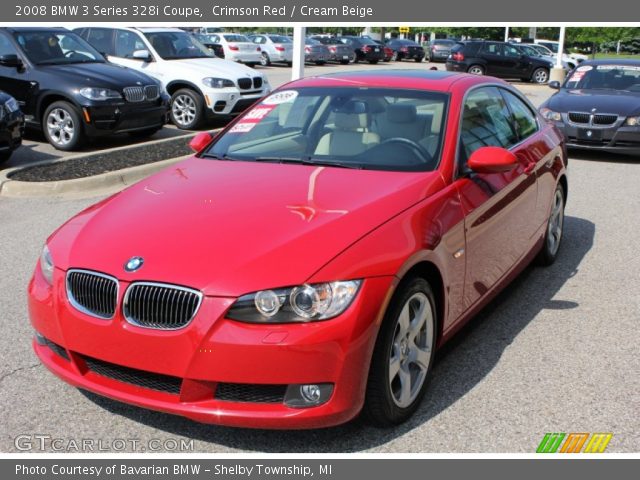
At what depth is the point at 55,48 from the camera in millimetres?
12711

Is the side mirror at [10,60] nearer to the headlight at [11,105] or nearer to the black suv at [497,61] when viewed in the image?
the headlight at [11,105]

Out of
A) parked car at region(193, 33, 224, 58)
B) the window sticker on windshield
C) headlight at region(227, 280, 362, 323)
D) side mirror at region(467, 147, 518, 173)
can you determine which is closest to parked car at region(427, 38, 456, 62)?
parked car at region(193, 33, 224, 58)

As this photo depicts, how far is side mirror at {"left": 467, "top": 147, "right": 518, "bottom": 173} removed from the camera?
14.7ft

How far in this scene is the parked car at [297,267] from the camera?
10.9 feet

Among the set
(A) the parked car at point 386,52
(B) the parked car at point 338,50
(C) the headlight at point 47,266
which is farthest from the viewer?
(A) the parked car at point 386,52

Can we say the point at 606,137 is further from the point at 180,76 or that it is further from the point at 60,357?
the point at 60,357

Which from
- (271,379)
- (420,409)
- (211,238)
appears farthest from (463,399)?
(211,238)

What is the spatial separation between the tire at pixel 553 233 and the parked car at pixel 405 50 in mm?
45505

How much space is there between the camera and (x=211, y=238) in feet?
12.1

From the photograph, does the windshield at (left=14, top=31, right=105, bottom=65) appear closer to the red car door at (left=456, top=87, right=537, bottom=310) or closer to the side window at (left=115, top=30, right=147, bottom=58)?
the side window at (left=115, top=30, right=147, bottom=58)

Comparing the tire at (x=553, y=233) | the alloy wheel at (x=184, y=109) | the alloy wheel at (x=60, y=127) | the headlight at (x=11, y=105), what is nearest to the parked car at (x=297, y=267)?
the tire at (x=553, y=233)

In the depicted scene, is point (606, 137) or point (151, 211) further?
point (606, 137)
